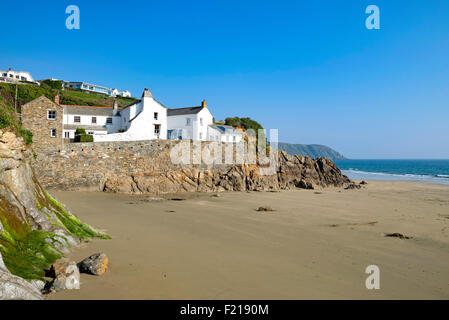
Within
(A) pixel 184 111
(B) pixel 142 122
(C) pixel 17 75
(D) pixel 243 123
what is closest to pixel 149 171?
(B) pixel 142 122

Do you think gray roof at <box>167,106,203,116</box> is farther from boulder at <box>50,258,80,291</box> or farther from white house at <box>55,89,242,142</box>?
boulder at <box>50,258,80,291</box>

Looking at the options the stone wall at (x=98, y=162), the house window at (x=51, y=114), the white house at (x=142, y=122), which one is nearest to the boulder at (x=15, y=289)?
the stone wall at (x=98, y=162)

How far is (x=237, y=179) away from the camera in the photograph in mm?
26078

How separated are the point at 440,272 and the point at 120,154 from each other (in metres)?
21.5

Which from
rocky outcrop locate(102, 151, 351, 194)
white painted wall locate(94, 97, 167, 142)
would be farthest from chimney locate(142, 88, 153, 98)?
rocky outcrop locate(102, 151, 351, 194)

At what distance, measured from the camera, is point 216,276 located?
6.12 meters

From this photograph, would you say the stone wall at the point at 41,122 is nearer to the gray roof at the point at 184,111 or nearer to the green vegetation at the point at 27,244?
the green vegetation at the point at 27,244

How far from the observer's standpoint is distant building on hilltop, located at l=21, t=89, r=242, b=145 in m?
20.1

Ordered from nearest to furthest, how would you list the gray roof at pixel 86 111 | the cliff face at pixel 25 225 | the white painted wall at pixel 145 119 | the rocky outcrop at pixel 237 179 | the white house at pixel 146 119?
the cliff face at pixel 25 225 → the rocky outcrop at pixel 237 179 → the white painted wall at pixel 145 119 → the white house at pixel 146 119 → the gray roof at pixel 86 111

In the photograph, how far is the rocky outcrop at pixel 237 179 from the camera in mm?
22398

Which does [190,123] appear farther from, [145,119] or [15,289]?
[15,289]

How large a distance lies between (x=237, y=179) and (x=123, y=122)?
16.4 meters

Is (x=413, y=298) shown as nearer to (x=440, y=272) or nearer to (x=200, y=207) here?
(x=440, y=272)
